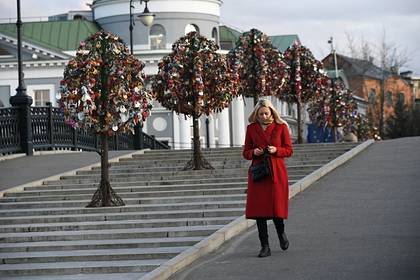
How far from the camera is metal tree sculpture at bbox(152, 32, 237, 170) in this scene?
86.5ft

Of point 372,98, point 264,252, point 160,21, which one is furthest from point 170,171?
point 372,98

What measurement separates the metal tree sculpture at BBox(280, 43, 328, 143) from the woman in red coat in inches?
923

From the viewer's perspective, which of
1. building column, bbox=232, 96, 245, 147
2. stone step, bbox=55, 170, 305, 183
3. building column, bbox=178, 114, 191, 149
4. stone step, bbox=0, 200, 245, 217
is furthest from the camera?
building column, bbox=232, 96, 245, 147

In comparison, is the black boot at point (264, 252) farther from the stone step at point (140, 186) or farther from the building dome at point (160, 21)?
the building dome at point (160, 21)

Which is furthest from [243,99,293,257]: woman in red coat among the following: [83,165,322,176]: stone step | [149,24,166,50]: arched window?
[149,24,166,50]: arched window

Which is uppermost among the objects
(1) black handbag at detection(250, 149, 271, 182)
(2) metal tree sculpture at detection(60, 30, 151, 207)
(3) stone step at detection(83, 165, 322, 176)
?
(2) metal tree sculpture at detection(60, 30, 151, 207)

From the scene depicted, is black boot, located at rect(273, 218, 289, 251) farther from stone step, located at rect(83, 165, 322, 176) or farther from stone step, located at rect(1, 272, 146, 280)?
→ stone step, located at rect(83, 165, 322, 176)

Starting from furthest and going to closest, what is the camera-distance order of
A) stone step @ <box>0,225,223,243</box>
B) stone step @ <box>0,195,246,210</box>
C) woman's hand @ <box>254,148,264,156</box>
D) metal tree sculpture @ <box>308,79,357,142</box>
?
metal tree sculpture @ <box>308,79,357,142</box>, stone step @ <box>0,195,246,210</box>, stone step @ <box>0,225,223,243</box>, woman's hand @ <box>254,148,264,156</box>

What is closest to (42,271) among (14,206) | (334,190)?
(14,206)

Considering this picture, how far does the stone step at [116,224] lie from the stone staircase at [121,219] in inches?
0.6

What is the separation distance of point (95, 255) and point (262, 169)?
294 centimetres

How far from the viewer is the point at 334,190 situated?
2120 centimetres

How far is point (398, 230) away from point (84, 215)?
5.78 meters

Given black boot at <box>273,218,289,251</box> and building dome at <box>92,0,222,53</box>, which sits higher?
building dome at <box>92,0,222,53</box>
